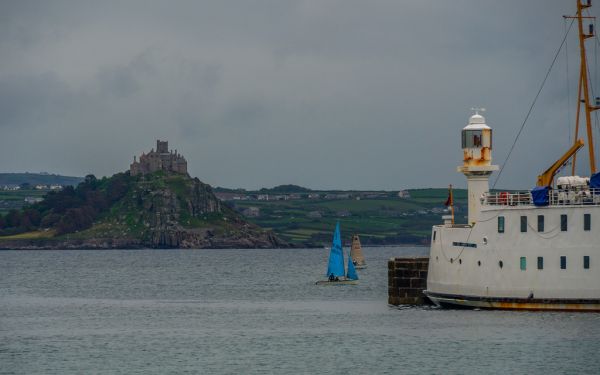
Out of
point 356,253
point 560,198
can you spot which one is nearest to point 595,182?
point 560,198

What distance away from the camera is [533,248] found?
2346 inches

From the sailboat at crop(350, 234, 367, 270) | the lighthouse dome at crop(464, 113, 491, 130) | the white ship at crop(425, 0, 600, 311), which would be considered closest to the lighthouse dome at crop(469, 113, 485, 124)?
the lighthouse dome at crop(464, 113, 491, 130)

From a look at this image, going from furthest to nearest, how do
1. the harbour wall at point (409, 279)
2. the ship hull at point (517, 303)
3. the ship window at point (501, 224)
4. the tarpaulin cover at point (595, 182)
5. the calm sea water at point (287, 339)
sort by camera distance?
the harbour wall at point (409, 279), the ship window at point (501, 224), the tarpaulin cover at point (595, 182), the ship hull at point (517, 303), the calm sea water at point (287, 339)

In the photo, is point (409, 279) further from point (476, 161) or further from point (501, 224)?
point (501, 224)

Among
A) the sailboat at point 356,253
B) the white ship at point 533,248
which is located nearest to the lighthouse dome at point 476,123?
the white ship at point 533,248

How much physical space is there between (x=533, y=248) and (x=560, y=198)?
9.62 feet

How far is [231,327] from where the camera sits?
7006 cm

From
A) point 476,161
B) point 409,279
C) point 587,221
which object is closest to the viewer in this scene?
point 587,221

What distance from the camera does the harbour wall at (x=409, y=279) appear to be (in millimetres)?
70875

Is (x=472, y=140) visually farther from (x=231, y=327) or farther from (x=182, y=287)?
(x=182, y=287)

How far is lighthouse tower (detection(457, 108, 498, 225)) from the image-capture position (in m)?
66.2

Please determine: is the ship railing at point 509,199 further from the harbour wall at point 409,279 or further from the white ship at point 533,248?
the harbour wall at point 409,279

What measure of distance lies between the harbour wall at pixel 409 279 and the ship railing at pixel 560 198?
9.52 m

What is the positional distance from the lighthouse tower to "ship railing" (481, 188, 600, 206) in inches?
139
